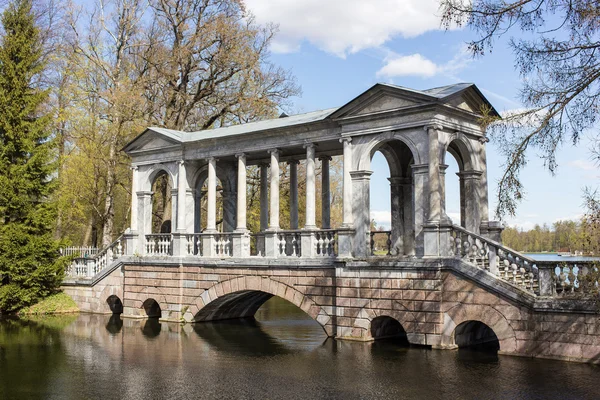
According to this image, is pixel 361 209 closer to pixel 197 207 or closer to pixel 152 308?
pixel 197 207

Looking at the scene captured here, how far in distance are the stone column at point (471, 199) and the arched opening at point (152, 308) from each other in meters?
10.7

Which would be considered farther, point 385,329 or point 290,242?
point 290,242

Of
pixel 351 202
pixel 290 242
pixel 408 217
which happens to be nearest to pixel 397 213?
pixel 408 217

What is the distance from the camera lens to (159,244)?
66.5ft

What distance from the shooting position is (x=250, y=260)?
1723cm

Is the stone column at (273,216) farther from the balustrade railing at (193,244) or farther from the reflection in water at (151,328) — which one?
the reflection in water at (151,328)

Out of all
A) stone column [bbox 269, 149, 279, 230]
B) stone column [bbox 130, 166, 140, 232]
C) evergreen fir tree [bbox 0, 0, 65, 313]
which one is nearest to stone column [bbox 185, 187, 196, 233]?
stone column [bbox 130, 166, 140, 232]

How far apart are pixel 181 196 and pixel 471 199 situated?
29.4 ft

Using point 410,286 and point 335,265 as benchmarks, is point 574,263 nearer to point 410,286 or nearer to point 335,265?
point 410,286

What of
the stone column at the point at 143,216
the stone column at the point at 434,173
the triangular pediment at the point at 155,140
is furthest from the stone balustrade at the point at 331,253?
the triangular pediment at the point at 155,140

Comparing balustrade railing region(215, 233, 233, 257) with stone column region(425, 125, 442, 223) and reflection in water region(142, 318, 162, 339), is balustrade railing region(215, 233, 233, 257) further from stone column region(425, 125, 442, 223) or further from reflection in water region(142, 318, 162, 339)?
stone column region(425, 125, 442, 223)

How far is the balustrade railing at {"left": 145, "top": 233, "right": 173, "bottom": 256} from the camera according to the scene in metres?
20.1

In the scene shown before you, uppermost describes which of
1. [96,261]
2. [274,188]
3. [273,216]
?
[274,188]

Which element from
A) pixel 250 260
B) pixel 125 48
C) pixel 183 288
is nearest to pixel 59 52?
pixel 125 48
